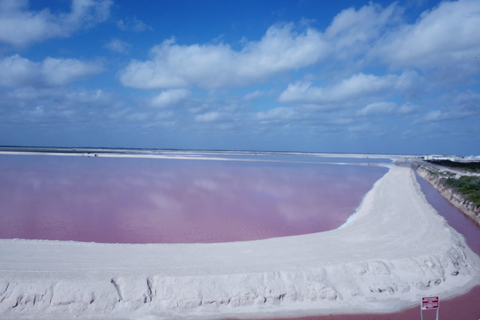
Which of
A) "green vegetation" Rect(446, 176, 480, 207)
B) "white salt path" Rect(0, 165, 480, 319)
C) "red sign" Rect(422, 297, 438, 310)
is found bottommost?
"white salt path" Rect(0, 165, 480, 319)

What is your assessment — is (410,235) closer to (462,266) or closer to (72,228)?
(462,266)

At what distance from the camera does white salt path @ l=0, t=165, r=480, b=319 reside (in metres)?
7.53

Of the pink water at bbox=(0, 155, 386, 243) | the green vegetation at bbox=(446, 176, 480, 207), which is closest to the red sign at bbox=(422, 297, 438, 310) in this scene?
the pink water at bbox=(0, 155, 386, 243)

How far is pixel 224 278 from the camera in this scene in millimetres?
8336

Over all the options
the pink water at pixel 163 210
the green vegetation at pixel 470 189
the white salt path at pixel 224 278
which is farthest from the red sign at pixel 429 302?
the green vegetation at pixel 470 189

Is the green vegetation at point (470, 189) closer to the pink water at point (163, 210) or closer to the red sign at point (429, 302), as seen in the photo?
the pink water at point (163, 210)

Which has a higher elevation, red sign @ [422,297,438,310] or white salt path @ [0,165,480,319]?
red sign @ [422,297,438,310]

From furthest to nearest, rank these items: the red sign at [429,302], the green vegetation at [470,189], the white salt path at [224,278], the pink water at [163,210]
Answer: the green vegetation at [470,189]
the pink water at [163,210]
the white salt path at [224,278]
the red sign at [429,302]

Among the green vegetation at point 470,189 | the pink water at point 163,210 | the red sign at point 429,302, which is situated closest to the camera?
the red sign at point 429,302

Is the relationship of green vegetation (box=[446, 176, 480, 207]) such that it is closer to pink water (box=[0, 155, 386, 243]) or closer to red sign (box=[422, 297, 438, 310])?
pink water (box=[0, 155, 386, 243])

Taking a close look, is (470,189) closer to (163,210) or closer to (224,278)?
(163,210)

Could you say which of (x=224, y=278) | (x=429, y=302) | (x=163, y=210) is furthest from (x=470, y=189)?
(x=224, y=278)

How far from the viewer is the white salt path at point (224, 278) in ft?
24.7

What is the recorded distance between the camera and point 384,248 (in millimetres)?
10828
